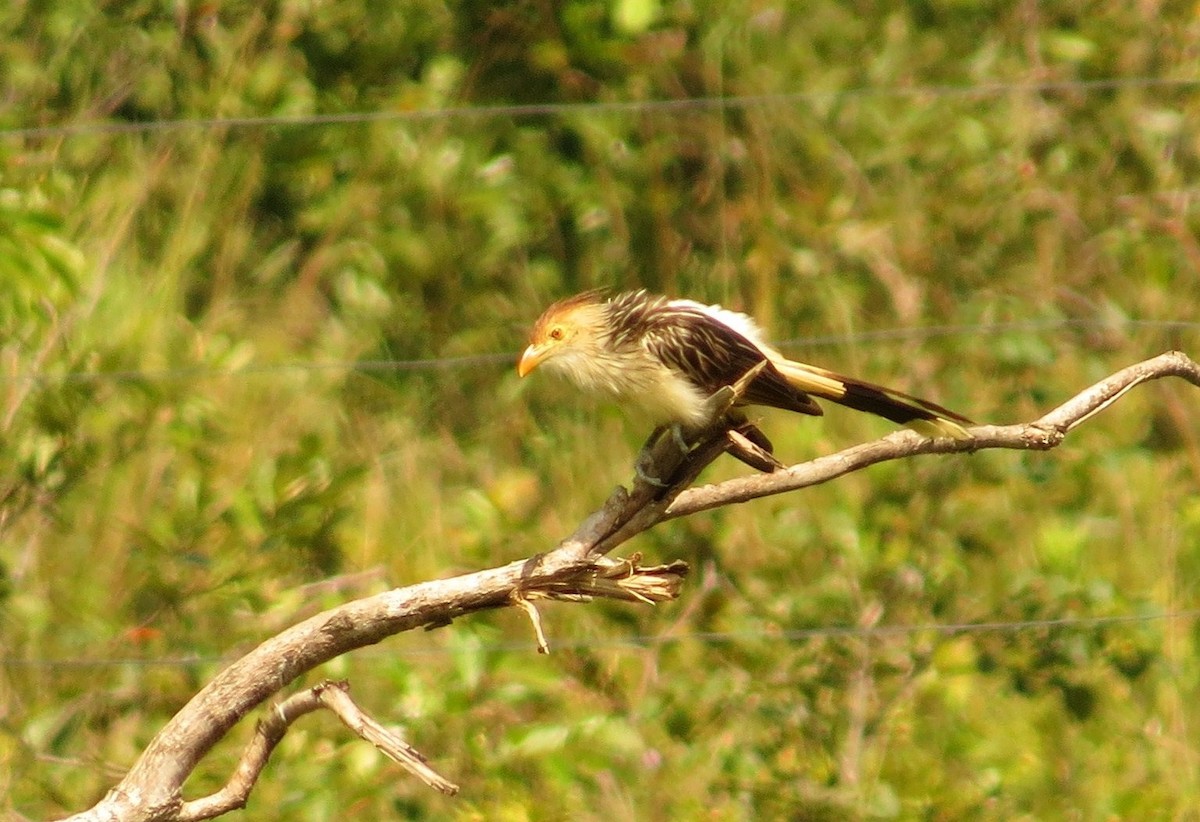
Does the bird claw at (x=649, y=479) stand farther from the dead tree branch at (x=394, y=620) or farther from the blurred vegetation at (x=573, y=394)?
the blurred vegetation at (x=573, y=394)

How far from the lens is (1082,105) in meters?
6.98

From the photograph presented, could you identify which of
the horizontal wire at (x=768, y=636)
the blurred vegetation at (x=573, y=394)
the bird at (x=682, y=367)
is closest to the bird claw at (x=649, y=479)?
the bird at (x=682, y=367)

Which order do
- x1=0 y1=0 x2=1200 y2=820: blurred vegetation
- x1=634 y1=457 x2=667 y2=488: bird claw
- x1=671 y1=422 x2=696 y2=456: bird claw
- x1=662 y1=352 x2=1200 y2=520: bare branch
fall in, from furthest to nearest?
x1=0 y1=0 x2=1200 y2=820: blurred vegetation < x1=671 y1=422 x2=696 y2=456: bird claw < x1=634 y1=457 x2=667 y2=488: bird claw < x1=662 y1=352 x2=1200 y2=520: bare branch

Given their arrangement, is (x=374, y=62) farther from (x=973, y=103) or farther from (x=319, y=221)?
(x=973, y=103)

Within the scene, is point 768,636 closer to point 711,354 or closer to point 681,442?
point 711,354

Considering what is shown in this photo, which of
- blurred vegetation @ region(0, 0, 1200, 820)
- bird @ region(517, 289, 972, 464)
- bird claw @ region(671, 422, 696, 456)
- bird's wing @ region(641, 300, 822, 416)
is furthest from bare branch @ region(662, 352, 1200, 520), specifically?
blurred vegetation @ region(0, 0, 1200, 820)

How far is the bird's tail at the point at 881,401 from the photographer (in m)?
2.97

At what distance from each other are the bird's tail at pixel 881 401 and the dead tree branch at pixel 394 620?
9.0 inches

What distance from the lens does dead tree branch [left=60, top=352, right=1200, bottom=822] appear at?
2340 mm

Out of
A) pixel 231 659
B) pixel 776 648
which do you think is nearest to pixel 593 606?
pixel 776 648

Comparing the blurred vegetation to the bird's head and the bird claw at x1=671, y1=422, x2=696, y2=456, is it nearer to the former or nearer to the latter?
the bird's head

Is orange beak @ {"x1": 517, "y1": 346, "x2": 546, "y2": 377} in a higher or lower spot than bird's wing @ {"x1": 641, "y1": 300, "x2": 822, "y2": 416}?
lower

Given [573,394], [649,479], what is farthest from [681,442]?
[573,394]

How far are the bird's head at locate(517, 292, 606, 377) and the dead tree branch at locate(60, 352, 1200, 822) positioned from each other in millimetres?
803
